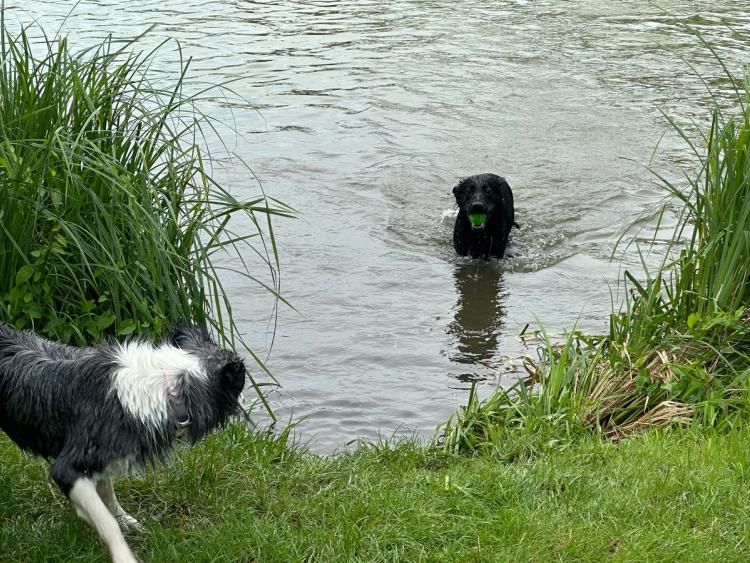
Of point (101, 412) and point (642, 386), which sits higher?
point (101, 412)

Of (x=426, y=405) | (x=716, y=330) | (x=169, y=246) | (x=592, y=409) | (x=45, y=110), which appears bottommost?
(x=426, y=405)

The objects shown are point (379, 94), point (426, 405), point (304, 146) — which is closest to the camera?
point (426, 405)

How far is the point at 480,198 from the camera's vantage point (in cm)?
902

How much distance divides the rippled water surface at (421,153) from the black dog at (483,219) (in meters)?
0.19

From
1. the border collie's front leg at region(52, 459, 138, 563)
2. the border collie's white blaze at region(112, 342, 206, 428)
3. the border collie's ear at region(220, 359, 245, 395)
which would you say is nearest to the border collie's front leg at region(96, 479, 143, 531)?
the border collie's front leg at region(52, 459, 138, 563)

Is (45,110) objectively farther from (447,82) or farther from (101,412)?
(447,82)

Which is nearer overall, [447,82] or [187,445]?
[187,445]

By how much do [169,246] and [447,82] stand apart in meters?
9.29

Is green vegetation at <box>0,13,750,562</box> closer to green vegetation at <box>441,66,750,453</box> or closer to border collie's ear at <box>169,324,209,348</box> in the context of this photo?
green vegetation at <box>441,66,750,453</box>

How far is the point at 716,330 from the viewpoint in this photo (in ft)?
18.5

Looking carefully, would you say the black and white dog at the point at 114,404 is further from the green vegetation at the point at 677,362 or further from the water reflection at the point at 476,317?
the water reflection at the point at 476,317

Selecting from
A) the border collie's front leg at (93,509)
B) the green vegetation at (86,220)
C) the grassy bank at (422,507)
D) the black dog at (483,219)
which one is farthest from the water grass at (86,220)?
the black dog at (483,219)

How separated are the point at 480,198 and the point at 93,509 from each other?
19.9ft

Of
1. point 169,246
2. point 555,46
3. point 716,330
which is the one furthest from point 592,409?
point 555,46
